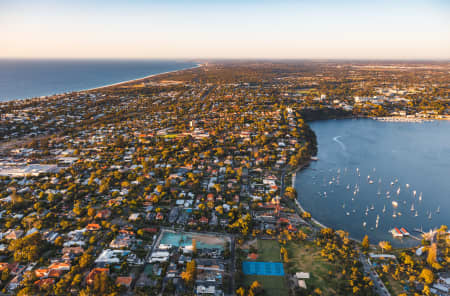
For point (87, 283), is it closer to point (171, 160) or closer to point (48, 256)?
point (48, 256)

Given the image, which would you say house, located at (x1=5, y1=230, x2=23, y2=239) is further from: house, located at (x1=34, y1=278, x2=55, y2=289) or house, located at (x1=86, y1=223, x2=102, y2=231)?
house, located at (x1=34, y1=278, x2=55, y2=289)

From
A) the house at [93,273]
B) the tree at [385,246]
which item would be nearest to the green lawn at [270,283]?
the tree at [385,246]

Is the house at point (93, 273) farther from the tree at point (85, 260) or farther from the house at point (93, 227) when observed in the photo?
the house at point (93, 227)

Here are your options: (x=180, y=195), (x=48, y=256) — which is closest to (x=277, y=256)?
(x=180, y=195)

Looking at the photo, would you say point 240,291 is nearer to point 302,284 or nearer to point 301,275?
point 302,284

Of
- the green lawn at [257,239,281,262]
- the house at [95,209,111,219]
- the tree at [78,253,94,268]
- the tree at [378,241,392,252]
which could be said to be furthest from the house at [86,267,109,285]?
the tree at [378,241,392,252]

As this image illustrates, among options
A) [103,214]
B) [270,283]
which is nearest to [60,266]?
[103,214]
